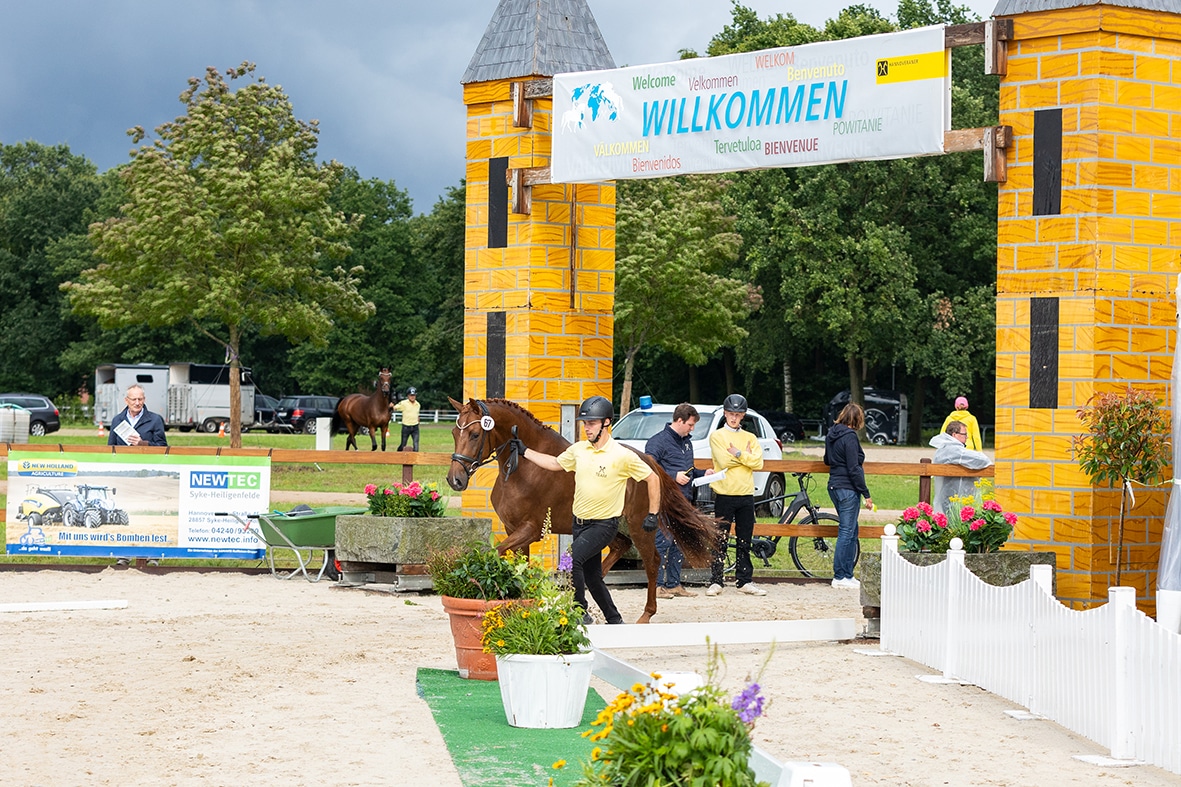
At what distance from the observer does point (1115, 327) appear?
10.9 metres

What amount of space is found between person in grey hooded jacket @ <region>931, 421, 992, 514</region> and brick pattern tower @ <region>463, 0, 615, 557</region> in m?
3.79

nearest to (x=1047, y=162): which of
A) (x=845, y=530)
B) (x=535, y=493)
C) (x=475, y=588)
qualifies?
(x=535, y=493)

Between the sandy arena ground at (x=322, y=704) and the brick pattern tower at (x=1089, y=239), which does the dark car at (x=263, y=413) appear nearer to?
the sandy arena ground at (x=322, y=704)

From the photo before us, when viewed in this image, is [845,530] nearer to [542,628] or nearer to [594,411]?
[594,411]

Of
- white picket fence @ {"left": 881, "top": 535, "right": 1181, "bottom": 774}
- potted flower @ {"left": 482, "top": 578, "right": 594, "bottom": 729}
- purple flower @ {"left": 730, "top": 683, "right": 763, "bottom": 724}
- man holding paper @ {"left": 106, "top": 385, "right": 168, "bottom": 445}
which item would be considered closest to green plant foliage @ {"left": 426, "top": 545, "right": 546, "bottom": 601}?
potted flower @ {"left": 482, "top": 578, "right": 594, "bottom": 729}

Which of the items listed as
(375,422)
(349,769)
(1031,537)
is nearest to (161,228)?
(375,422)

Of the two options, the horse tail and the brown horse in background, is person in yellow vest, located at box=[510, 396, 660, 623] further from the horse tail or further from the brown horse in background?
the brown horse in background

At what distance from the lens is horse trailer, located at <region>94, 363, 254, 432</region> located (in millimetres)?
53969

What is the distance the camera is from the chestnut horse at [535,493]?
444 inches

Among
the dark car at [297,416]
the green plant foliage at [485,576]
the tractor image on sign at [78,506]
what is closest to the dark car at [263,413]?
the dark car at [297,416]

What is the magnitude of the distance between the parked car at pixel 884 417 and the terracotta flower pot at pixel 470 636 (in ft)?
143

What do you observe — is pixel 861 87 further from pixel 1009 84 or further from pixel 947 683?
pixel 947 683

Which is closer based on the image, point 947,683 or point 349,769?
point 349,769

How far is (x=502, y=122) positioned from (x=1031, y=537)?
6592 mm
